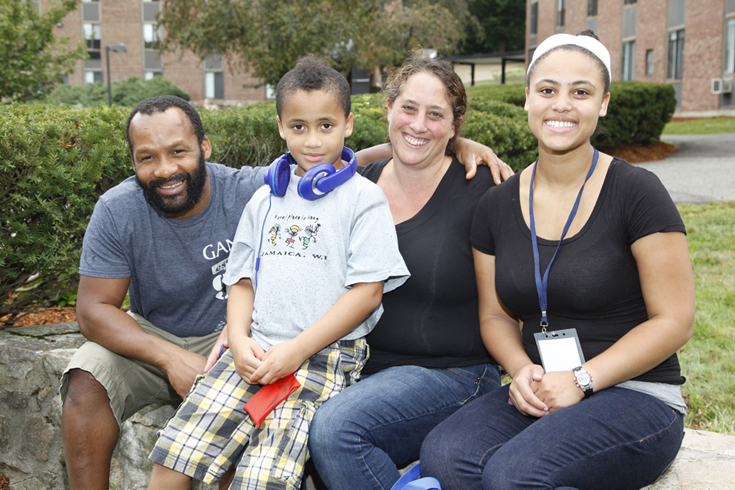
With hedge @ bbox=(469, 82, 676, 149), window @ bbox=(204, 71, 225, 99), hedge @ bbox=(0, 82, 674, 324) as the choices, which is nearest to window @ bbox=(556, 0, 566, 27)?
hedge @ bbox=(469, 82, 676, 149)

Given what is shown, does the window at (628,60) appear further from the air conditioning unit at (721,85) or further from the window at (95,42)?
the window at (95,42)

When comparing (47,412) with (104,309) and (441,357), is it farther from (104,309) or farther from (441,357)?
(441,357)

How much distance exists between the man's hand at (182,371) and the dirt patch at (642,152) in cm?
1399

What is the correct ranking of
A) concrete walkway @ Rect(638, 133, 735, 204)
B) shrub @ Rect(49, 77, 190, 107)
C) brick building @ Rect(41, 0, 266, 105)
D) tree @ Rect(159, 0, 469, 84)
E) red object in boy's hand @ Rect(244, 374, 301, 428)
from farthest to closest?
brick building @ Rect(41, 0, 266, 105), shrub @ Rect(49, 77, 190, 107), tree @ Rect(159, 0, 469, 84), concrete walkway @ Rect(638, 133, 735, 204), red object in boy's hand @ Rect(244, 374, 301, 428)

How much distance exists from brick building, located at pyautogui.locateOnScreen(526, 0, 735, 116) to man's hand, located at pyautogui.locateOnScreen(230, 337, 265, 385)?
1079 inches

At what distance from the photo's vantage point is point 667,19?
27.0 m

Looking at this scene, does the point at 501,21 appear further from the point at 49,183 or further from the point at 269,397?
the point at 269,397

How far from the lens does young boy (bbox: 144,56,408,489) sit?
2.25 metres

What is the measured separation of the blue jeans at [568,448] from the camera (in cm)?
195

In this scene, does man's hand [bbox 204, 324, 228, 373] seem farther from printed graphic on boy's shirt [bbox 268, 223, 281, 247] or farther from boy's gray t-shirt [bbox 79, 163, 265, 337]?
printed graphic on boy's shirt [bbox 268, 223, 281, 247]

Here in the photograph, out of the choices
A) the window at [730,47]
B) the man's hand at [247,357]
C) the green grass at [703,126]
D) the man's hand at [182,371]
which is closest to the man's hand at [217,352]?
the man's hand at [182,371]

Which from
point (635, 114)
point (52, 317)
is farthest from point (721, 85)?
point (52, 317)

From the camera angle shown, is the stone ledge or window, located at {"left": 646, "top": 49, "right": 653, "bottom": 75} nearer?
the stone ledge

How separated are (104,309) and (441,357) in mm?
1485
